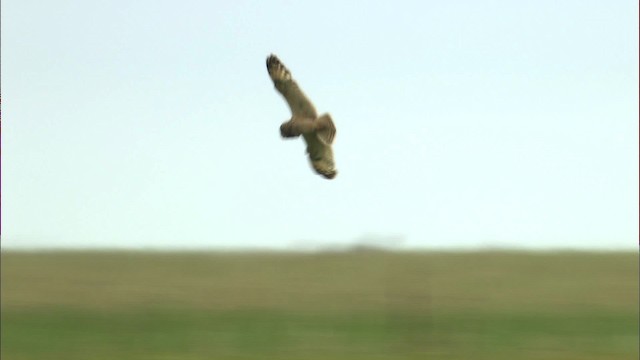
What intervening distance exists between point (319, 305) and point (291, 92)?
16.5 m

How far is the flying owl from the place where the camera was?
42.1ft

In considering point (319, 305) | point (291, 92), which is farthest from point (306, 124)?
point (319, 305)

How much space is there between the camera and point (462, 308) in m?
29.2

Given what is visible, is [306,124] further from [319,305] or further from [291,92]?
[319,305]

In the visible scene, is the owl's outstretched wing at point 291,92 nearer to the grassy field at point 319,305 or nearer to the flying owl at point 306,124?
the flying owl at point 306,124

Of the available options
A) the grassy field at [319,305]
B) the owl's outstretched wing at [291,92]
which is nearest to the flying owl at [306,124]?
the owl's outstretched wing at [291,92]

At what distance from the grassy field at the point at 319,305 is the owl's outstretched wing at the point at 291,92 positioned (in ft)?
34.9

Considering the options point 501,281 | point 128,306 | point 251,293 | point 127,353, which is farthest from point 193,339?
point 501,281

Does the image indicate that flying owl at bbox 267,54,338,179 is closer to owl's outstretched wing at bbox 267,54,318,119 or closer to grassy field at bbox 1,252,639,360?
owl's outstretched wing at bbox 267,54,318,119

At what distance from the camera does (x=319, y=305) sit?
2952 cm

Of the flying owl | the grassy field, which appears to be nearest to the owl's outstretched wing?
the flying owl

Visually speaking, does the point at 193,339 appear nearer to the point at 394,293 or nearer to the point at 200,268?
the point at 394,293

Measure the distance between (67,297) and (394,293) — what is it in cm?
520

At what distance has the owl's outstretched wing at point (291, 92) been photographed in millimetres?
13164
